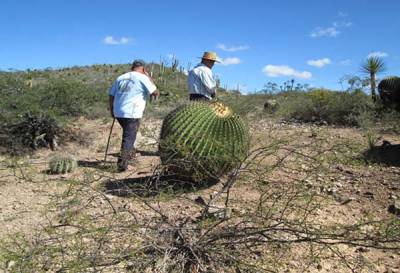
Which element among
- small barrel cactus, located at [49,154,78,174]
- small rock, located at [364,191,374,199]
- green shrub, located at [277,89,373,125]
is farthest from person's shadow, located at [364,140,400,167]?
small barrel cactus, located at [49,154,78,174]

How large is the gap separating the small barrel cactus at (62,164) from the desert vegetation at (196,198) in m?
0.02

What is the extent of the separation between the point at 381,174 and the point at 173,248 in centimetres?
343

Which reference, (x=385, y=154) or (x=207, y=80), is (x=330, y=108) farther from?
(x=207, y=80)

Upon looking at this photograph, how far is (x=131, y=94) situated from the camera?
667 centimetres

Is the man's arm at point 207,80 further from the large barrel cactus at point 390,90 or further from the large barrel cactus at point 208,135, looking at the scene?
the large barrel cactus at point 390,90

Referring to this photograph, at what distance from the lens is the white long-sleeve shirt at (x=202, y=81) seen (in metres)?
7.28

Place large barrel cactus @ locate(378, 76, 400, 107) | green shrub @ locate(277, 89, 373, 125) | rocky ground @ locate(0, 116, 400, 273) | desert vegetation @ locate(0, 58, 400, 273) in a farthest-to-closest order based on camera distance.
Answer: large barrel cactus @ locate(378, 76, 400, 107), green shrub @ locate(277, 89, 373, 125), rocky ground @ locate(0, 116, 400, 273), desert vegetation @ locate(0, 58, 400, 273)

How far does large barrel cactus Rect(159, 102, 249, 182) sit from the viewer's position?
5.05 m

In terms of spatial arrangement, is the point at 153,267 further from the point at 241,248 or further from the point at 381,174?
the point at 381,174

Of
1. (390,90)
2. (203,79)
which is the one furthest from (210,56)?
(390,90)

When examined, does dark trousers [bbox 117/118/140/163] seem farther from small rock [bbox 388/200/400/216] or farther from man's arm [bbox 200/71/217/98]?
small rock [bbox 388/200/400/216]

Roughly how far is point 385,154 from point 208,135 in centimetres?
305

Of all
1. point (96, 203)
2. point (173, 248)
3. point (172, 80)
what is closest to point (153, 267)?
point (173, 248)

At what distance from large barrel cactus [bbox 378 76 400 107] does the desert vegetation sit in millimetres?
471
